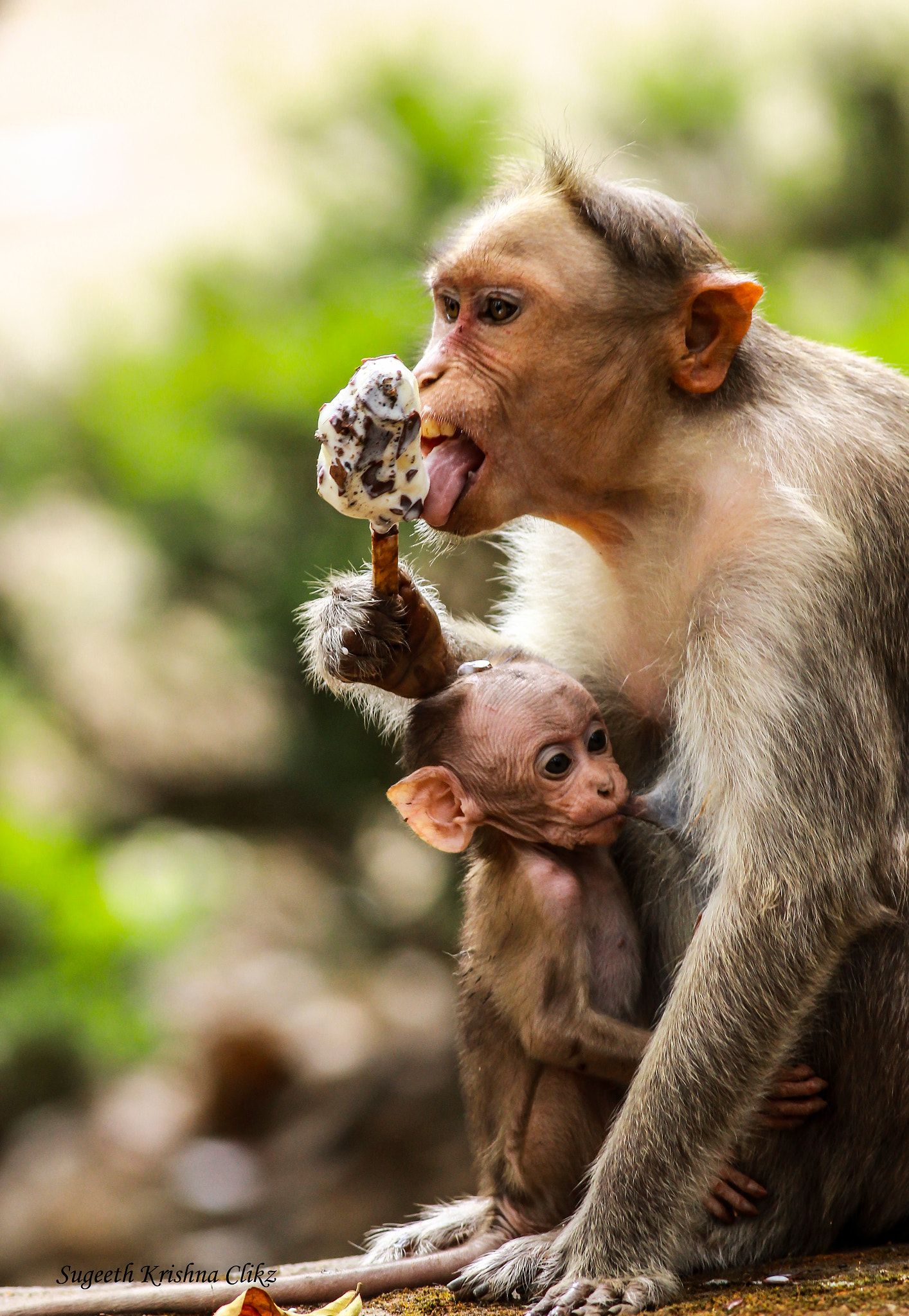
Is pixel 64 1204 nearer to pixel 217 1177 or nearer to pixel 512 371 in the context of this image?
pixel 217 1177

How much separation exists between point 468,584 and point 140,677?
2.20 metres

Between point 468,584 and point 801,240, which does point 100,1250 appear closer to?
point 468,584

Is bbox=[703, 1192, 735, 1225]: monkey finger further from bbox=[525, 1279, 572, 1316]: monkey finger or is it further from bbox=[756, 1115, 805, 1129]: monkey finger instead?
bbox=[525, 1279, 572, 1316]: monkey finger

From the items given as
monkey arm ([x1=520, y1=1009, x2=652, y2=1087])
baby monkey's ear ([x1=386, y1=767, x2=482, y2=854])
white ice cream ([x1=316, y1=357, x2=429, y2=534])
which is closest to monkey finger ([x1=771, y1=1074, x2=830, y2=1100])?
monkey arm ([x1=520, y1=1009, x2=652, y2=1087])

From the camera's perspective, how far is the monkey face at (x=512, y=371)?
4031mm

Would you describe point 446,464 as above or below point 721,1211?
above

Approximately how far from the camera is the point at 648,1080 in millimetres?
3701

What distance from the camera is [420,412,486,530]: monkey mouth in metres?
4.02

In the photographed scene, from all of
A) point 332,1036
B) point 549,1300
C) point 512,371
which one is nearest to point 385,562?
point 512,371

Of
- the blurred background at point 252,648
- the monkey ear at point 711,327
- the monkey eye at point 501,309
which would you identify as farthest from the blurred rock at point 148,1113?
the monkey ear at point 711,327

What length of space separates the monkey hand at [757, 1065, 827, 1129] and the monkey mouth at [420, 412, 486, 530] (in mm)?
1711

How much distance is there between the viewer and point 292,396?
322 inches

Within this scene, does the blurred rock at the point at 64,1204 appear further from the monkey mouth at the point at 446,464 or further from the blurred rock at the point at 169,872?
the monkey mouth at the point at 446,464

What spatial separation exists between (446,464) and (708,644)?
32.9 inches
